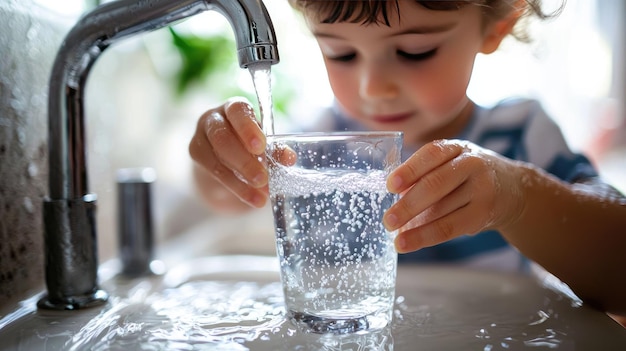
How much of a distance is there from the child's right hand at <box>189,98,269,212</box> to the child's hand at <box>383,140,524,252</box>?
12cm

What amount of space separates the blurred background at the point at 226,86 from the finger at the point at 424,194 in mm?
146

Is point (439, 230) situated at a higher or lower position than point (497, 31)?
lower

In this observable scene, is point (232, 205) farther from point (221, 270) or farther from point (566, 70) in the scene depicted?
point (566, 70)

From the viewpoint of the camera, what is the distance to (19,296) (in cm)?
55

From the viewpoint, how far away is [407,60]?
0.53 m

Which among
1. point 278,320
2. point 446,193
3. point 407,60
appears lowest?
point 278,320

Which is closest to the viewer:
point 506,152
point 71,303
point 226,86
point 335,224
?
point 335,224

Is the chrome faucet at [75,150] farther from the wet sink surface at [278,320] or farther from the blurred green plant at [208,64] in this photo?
the blurred green plant at [208,64]

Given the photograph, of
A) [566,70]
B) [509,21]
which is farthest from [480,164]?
[566,70]

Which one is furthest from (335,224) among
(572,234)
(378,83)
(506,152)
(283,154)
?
(506,152)

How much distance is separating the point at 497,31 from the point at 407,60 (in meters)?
0.09

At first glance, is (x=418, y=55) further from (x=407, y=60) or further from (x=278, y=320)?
(x=278, y=320)

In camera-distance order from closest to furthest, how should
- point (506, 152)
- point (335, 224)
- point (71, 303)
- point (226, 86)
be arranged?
point (335, 224), point (71, 303), point (506, 152), point (226, 86)

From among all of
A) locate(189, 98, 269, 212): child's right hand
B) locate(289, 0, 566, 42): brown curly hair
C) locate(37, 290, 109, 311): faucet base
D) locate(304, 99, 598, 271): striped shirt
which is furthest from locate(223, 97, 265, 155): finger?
locate(304, 99, 598, 271): striped shirt
